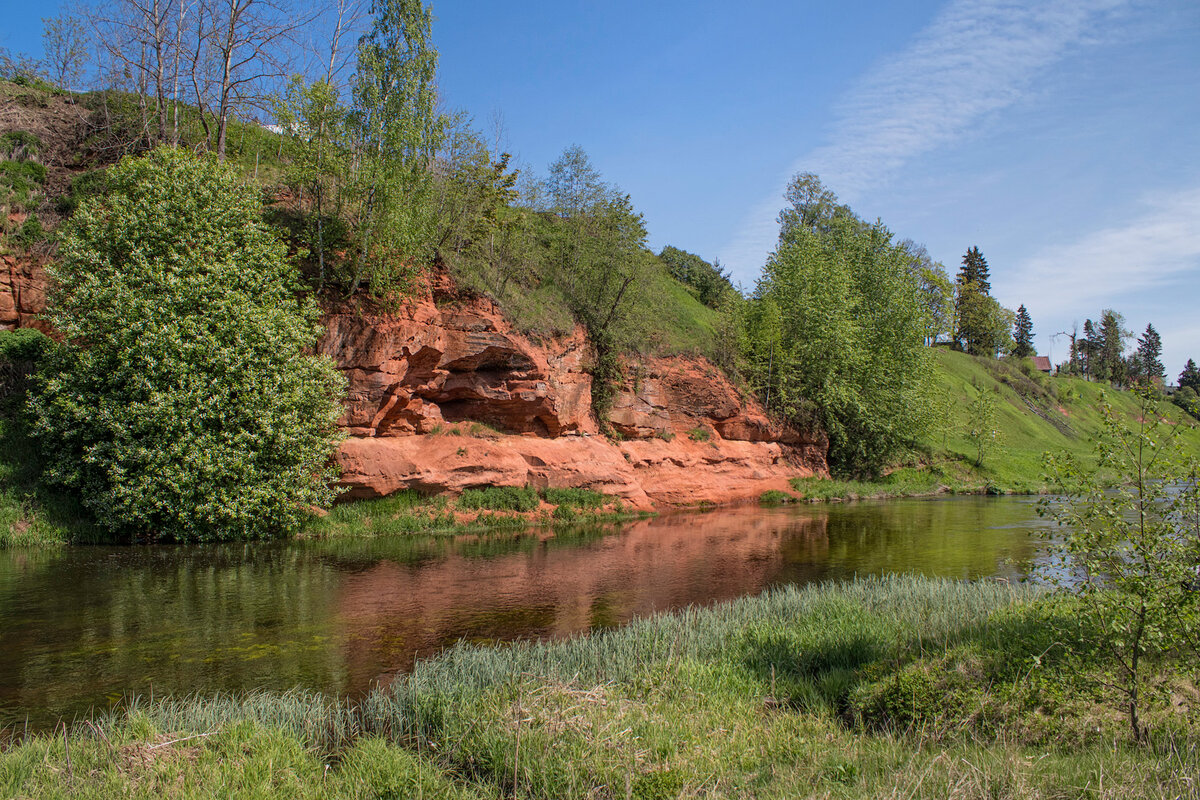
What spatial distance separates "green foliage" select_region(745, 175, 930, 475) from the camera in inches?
1571

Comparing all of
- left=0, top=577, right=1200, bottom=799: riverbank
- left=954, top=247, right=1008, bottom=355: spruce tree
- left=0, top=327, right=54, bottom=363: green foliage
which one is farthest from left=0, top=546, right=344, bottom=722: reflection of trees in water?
left=954, top=247, right=1008, bottom=355: spruce tree

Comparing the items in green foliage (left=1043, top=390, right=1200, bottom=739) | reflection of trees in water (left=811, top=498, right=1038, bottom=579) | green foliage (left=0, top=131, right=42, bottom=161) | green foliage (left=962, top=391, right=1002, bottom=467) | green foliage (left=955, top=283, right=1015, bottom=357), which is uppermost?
green foliage (left=955, top=283, right=1015, bottom=357)

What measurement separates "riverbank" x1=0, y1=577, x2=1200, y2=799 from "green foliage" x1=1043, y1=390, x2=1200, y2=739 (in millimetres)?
575

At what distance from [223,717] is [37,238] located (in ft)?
75.2

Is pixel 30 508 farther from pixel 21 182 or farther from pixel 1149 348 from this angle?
pixel 1149 348

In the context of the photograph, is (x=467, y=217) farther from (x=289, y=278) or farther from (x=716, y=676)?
(x=716, y=676)

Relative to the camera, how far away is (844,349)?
39656 millimetres

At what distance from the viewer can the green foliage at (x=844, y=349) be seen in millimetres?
39906

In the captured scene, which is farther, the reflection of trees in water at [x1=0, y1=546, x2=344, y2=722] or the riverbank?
the reflection of trees in water at [x1=0, y1=546, x2=344, y2=722]

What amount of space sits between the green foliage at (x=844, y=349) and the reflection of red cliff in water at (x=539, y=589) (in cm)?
1912

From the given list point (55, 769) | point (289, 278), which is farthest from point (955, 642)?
point (289, 278)

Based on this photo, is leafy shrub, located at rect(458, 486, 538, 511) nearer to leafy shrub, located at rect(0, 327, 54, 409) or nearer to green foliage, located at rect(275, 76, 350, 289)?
green foliage, located at rect(275, 76, 350, 289)

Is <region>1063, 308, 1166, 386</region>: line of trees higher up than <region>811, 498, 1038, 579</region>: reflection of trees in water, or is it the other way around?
<region>1063, 308, 1166, 386</region>: line of trees

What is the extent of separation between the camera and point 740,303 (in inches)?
1690
